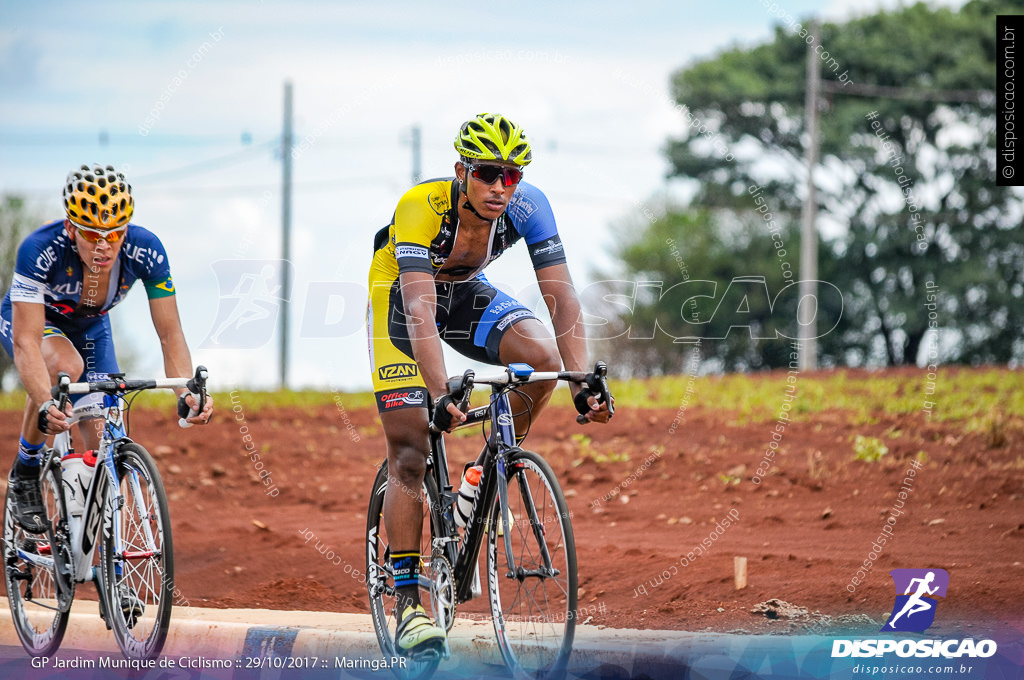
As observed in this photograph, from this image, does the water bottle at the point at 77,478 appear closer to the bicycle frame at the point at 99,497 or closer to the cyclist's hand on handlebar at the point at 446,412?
the bicycle frame at the point at 99,497

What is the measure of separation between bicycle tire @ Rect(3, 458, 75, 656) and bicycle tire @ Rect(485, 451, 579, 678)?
2.27 m

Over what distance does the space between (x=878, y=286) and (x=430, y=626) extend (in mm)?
24878

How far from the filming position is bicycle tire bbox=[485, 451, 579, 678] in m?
4.43

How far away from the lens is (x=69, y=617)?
5.67 meters

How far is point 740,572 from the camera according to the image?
627 centimetres

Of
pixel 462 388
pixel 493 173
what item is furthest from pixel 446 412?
pixel 493 173

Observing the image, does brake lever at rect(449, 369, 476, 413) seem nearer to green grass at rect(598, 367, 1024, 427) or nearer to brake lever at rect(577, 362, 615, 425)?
brake lever at rect(577, 362, 615, 425)

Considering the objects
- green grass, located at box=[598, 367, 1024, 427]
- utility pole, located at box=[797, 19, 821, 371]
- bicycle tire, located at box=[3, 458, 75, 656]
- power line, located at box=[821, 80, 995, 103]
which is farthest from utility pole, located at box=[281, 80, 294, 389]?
bicycle tire, located at box=[3, 458, 75, 656]

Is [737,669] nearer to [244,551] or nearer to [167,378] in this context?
[167,378]

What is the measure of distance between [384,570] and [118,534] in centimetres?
127

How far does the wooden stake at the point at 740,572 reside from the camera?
20.4 feet

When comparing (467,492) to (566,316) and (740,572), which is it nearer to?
(566,316)

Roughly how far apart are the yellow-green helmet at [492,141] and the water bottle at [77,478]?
7.91 ft

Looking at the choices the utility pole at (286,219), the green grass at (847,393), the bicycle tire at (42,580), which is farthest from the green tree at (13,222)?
the bicycle tire at (42,580)
